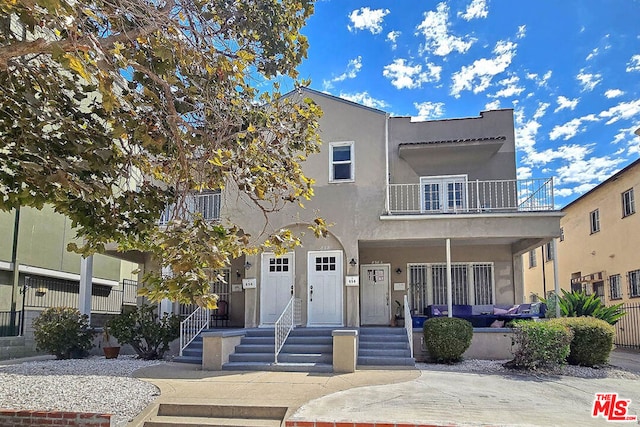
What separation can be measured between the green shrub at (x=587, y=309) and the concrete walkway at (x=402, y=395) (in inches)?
116

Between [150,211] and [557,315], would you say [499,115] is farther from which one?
[150,211]

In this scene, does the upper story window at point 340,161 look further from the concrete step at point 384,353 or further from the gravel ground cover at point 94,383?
the gravel ground cover at point 94,383

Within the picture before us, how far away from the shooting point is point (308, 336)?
13.3 m

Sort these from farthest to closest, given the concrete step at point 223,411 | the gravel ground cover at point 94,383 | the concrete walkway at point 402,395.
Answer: the concrete step at point 223,411 < the gravel ground cover at point 94,383 < the concrete walkway at point 402,395

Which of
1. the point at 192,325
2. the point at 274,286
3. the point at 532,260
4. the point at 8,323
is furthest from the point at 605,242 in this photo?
the point at 8,323

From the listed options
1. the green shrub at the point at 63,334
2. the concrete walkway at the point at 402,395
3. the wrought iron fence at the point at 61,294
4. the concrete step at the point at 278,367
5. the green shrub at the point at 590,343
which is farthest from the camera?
the wrought iron fence at the point at 61,294

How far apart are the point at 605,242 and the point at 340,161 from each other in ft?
39.6

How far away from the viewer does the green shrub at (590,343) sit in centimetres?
1170

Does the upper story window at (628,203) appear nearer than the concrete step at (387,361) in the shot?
No

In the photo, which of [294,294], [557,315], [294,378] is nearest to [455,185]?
[557,315]

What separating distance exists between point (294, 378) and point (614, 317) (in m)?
8.59

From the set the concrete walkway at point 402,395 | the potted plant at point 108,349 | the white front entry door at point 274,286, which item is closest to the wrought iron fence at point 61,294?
the potted plant at point 108,349

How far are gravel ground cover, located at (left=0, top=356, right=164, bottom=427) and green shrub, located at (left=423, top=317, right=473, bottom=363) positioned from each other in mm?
6371

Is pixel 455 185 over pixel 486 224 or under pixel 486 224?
over
